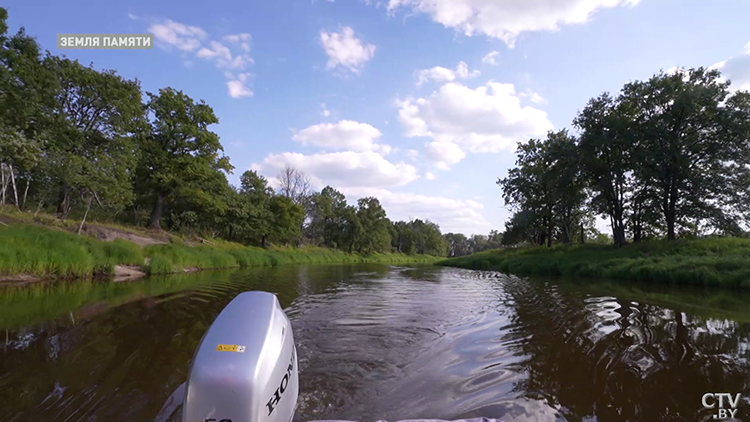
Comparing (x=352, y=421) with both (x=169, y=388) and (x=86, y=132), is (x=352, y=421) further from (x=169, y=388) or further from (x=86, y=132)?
(x=86, y=132)

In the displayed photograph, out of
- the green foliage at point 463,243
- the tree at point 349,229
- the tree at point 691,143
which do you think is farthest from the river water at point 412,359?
the green foliage at point 463,243

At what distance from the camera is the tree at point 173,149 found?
25.6m

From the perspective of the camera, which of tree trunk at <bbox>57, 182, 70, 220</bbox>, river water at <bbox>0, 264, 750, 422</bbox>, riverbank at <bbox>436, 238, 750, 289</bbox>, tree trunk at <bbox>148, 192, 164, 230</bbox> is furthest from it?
tree trunk at <bbox>148, 192, 164, 230</bbox>

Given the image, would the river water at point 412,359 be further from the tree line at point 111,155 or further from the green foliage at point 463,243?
the green foliage at point 463,243

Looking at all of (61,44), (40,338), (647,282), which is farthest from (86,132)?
(647,282)

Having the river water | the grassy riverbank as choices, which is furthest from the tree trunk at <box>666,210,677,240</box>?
the grassy riverbank

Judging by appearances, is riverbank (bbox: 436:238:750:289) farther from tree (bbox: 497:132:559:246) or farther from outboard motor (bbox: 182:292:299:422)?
outboard motor (bbox: 182:292:299:422)

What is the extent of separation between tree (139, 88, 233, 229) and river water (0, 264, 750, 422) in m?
19.2

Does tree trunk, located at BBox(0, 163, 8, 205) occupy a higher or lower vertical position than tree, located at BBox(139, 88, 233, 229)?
lower

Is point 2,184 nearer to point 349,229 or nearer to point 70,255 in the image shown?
point 70,255

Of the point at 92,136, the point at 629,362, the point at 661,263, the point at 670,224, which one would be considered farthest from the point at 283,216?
the point at 629,362

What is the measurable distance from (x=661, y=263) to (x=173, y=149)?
3112cm

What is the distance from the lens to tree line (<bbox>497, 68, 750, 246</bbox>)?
19.1m

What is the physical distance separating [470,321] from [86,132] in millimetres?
23802
